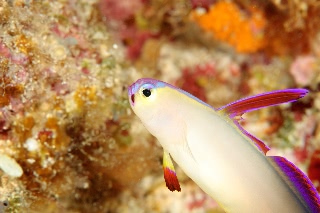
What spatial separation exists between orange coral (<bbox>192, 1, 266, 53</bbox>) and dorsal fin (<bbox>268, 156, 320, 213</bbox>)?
3.18 meters

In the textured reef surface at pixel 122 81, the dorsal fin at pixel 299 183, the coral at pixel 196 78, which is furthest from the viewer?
the coral at pixel 196 78

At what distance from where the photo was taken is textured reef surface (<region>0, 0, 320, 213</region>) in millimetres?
2547

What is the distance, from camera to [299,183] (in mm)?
1457

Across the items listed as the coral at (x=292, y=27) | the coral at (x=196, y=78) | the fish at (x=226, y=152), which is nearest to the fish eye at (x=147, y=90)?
the fish at (x=226, y=152)

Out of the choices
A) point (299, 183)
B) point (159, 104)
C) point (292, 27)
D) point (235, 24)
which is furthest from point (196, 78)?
point (299, 183)

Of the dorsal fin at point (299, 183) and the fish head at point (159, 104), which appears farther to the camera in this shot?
the fish head at point (159, 104)

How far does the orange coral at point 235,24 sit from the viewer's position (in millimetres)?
4398

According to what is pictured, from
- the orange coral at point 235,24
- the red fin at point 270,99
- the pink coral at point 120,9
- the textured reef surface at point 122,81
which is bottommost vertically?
the red fin at point 270,99

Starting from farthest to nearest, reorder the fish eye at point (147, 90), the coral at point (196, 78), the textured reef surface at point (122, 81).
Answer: the coral at point (196, 78) → the textured reef surface at point (122, 81) → the fish eye at point (147, 90)

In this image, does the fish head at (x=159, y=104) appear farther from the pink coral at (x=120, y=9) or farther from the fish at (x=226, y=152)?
the pink coral at (x=120, y=9)

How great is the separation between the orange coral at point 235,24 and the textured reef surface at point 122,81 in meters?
0.01

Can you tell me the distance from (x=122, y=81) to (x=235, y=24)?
2.00 metres

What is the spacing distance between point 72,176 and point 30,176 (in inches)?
16.1

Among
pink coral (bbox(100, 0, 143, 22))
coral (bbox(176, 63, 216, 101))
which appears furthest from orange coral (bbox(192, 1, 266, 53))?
pink coral (bbox(100, 0, 143, 22))
